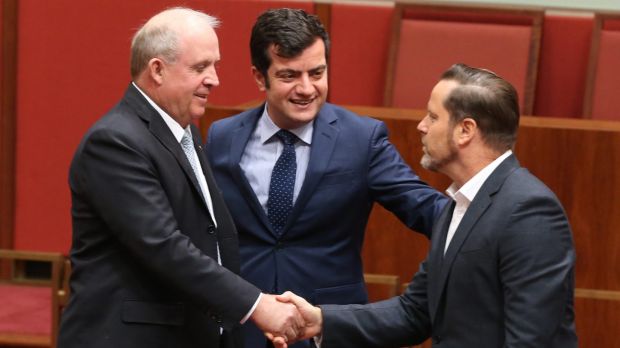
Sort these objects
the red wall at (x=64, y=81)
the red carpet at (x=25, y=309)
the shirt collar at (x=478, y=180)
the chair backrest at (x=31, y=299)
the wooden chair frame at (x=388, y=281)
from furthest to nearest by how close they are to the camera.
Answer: the red wall at (x=64, y=81)
the red carpet at (x=25, y=309)
the chair backrest at (x=31, y=299)
the wooden chair frame at (x=388, y=281)
the shirt collar at (x=478, y=180)

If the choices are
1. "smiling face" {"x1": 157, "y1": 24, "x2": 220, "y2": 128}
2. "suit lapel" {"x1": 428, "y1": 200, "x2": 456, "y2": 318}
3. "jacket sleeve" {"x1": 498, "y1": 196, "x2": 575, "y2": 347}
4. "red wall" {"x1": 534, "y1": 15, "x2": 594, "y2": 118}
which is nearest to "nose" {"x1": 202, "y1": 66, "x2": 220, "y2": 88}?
"smiling face" {"x1": 157, "y1": 24, "x2": 220, "y2": 128}

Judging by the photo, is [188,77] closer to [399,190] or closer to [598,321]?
[399,190]

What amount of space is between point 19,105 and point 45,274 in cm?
55

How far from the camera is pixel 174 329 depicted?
1.91 meters

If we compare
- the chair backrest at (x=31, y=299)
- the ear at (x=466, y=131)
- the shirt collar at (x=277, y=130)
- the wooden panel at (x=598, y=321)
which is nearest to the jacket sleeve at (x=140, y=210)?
the shirt collar at (x=277, y=130)

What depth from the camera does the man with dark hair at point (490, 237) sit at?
1.62 meters

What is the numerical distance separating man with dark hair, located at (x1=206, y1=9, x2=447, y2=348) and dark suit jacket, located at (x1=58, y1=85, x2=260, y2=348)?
194 mm

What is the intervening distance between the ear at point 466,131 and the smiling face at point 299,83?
39cm

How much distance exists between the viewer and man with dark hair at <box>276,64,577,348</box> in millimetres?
1624

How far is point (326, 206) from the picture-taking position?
2.11m

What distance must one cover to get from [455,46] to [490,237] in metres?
1.94

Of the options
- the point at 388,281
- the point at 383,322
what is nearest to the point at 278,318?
the point at 383,322

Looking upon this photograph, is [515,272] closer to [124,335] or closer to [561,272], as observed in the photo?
[561,272]

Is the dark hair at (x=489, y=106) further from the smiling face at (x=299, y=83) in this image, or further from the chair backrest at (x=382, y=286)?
the chair backrest at (x=382, y=286)
